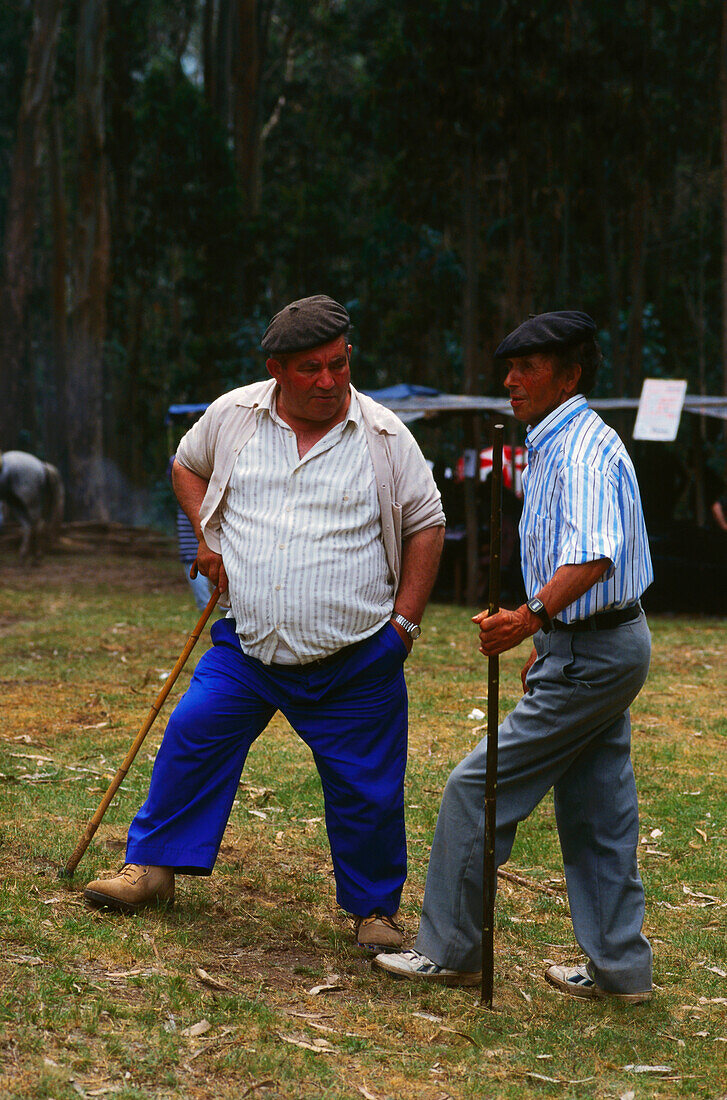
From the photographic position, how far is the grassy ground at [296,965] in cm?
320

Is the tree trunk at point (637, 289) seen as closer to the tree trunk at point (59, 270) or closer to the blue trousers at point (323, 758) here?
the tree trunk at point (59, 270)

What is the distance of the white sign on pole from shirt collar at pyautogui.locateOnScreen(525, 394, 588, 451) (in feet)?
29.9

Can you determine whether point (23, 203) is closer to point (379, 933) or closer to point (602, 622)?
point (379, 933)

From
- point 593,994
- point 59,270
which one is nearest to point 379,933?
point 593,994

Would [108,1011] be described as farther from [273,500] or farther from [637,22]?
[637,22]

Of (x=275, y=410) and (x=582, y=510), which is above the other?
(x=275, y=410)

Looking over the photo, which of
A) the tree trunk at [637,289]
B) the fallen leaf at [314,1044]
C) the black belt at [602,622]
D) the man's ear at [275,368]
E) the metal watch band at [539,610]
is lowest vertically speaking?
the fallen leaf at [314,1044]

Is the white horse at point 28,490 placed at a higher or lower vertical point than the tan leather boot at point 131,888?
higher

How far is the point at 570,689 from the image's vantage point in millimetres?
3529

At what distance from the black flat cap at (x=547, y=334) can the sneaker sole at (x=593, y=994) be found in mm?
1923

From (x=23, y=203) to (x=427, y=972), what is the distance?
22.1m

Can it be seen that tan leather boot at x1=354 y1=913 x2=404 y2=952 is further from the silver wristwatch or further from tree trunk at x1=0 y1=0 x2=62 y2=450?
tree trunk at x1=0 y1=0 x2=62 y2=450

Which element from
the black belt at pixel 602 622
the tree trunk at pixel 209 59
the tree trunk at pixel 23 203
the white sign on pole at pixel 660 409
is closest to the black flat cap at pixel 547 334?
the black belt at pixel 602 622

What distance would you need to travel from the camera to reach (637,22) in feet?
76.6
